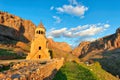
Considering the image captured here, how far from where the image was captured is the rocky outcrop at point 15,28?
136250mm

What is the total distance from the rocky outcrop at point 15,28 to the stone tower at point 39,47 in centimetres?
8380

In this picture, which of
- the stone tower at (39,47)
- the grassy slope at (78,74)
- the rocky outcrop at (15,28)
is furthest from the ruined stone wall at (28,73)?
the rocky outcrop at (15,28)

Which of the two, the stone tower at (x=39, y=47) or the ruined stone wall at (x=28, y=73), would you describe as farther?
the stone tower at (x=39, y=47)

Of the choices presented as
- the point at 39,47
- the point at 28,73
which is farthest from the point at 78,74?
the point at 39,47

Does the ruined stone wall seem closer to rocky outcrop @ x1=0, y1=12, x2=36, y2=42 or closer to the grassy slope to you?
the grassy slope

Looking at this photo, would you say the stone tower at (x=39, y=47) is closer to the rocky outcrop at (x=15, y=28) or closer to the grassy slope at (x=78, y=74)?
the grassy slope at (x=78, y=74)

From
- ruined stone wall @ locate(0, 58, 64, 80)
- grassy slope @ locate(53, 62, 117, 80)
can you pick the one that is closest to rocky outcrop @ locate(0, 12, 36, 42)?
grassy slope @ locate(53, 62, 117, 80)

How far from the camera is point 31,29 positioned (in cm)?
17312

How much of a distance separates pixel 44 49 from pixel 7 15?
119619 mm

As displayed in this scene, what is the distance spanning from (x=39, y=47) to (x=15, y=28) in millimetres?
108832

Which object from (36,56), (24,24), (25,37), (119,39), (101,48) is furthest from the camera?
(101,48)

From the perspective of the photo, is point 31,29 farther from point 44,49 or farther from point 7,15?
point 44,49

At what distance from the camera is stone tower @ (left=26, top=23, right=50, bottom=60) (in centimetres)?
4597

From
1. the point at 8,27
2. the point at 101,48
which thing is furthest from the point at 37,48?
the point at 101,48
